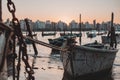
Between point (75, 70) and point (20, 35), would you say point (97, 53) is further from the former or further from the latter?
point (20, 35)

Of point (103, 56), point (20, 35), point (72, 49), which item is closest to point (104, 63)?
point (103, 56)

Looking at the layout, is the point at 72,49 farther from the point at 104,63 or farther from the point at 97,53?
the point at 104,63

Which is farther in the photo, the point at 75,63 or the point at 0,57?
the point at 75,63

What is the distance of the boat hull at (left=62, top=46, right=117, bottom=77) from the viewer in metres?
17.4

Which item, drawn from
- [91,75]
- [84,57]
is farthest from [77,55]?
[91,75]

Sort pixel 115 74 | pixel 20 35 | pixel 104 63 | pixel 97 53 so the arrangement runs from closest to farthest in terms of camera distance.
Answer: pixel 20 35, pixel 97 53, pixel 104 63, pixel 115 74

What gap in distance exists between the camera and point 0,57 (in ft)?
19.8

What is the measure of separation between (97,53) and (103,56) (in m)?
0.78

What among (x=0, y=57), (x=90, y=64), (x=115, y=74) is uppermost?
(x=0, y=57)

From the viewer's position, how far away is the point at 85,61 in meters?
18.0

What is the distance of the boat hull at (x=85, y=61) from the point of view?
1742 cm

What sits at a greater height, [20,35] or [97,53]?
[20,35]

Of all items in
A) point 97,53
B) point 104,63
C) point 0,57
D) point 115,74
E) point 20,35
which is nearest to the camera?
point 0,57

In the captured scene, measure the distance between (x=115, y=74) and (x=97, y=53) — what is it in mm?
5082
